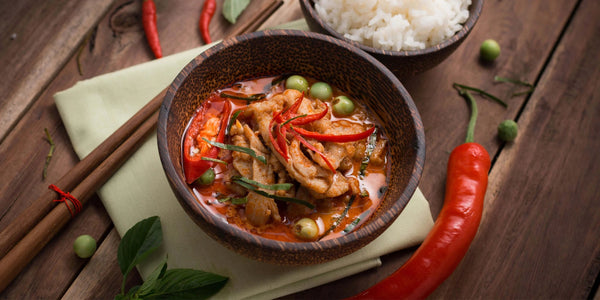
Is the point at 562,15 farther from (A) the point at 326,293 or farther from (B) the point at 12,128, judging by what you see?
(B) the point at 12,128

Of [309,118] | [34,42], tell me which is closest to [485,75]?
[309,118]

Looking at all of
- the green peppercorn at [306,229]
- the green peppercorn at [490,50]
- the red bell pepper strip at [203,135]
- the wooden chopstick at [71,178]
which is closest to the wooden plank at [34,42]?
the wooden chopstick at [71,178]

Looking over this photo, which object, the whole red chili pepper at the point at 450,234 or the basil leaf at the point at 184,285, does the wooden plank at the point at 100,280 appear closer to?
the basil leaf at the point at 184,285

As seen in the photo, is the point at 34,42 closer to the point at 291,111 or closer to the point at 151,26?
the point at 151,26

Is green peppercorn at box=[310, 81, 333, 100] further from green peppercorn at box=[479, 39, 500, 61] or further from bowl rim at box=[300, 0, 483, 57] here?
green peppercorn at box=[479, 39, 500, 61]

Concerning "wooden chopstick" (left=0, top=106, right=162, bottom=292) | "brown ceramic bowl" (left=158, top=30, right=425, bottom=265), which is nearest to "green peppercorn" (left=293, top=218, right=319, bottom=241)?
"brown ceramic bowl" (left=158, top=30, right=425, bottom=265)
